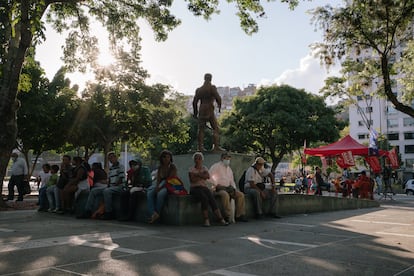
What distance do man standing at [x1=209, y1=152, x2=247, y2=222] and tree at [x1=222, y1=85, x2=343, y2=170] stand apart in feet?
96.4

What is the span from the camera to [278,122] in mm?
38438

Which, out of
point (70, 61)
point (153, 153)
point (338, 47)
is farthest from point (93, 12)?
point (153, 153)

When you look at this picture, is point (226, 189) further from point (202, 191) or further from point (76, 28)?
point (76, 28)

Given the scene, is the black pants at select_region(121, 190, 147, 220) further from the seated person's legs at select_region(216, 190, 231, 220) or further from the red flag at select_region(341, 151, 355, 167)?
the red flag at select_region(341, 151, 355, 167)

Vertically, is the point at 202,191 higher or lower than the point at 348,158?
lower

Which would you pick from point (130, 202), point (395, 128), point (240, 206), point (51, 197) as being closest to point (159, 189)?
point (130, 202)

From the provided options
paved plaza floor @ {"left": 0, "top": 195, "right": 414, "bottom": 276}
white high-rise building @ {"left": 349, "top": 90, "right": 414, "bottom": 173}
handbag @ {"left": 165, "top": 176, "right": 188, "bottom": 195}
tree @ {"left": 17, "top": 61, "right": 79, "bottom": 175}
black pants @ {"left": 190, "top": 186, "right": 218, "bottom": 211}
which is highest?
white high-rise building @ {"left": 349, "top": 90, "right": 414, "bottom": 173}

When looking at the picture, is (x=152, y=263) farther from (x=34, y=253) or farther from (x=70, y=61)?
(x=70, y=61)

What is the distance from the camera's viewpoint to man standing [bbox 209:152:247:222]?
898 cm

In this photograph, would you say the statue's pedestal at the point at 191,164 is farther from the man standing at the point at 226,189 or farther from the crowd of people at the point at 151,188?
the man standing at the point at 226,189

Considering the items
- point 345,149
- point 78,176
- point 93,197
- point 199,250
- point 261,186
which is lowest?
point 199,250

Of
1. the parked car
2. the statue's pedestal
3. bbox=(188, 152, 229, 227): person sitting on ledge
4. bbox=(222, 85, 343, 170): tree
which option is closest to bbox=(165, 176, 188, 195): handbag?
bbox=(188, 152, 229, 227): person sitting on ledge

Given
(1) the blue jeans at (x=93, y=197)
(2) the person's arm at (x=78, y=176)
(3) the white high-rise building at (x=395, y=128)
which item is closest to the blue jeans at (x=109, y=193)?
(1) the blue jeans at (x=93, y=197)

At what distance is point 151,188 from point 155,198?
0.22 m
